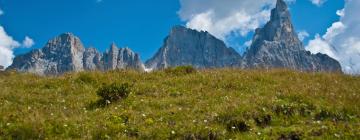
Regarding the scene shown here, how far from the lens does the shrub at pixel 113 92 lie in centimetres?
1800

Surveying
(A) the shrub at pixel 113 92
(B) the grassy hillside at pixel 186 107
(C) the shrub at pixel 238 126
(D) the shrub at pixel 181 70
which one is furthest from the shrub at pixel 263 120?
(D) the shrub at pixel 181 70

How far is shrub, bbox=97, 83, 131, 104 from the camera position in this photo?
18.0 m

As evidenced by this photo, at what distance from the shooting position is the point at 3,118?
584 inches

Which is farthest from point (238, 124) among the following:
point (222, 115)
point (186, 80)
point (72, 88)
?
point (72, 88)

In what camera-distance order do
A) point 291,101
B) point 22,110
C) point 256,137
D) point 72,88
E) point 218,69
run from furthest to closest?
1. point 218,69
2. point 72,88
3. point 291,101
4. point 22,110
5. point 256,137

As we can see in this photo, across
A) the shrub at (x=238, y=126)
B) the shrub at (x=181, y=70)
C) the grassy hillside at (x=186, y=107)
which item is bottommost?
the shrub at (x=238, y=126)

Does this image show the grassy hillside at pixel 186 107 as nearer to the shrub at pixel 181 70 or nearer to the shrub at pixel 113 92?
the shrub at pixel 181 70

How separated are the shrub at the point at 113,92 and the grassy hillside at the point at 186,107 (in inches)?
10.3

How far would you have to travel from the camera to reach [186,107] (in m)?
16.9

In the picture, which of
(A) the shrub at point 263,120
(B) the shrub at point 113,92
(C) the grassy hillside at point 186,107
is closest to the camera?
(C) the grassy hillside at point 186,107

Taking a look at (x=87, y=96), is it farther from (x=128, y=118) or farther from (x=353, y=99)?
(x=353, y=99)

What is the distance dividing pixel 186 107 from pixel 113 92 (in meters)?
3.01

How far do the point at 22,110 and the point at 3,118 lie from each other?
1.27 metres

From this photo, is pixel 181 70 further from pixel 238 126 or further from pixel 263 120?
pixel 238 126
